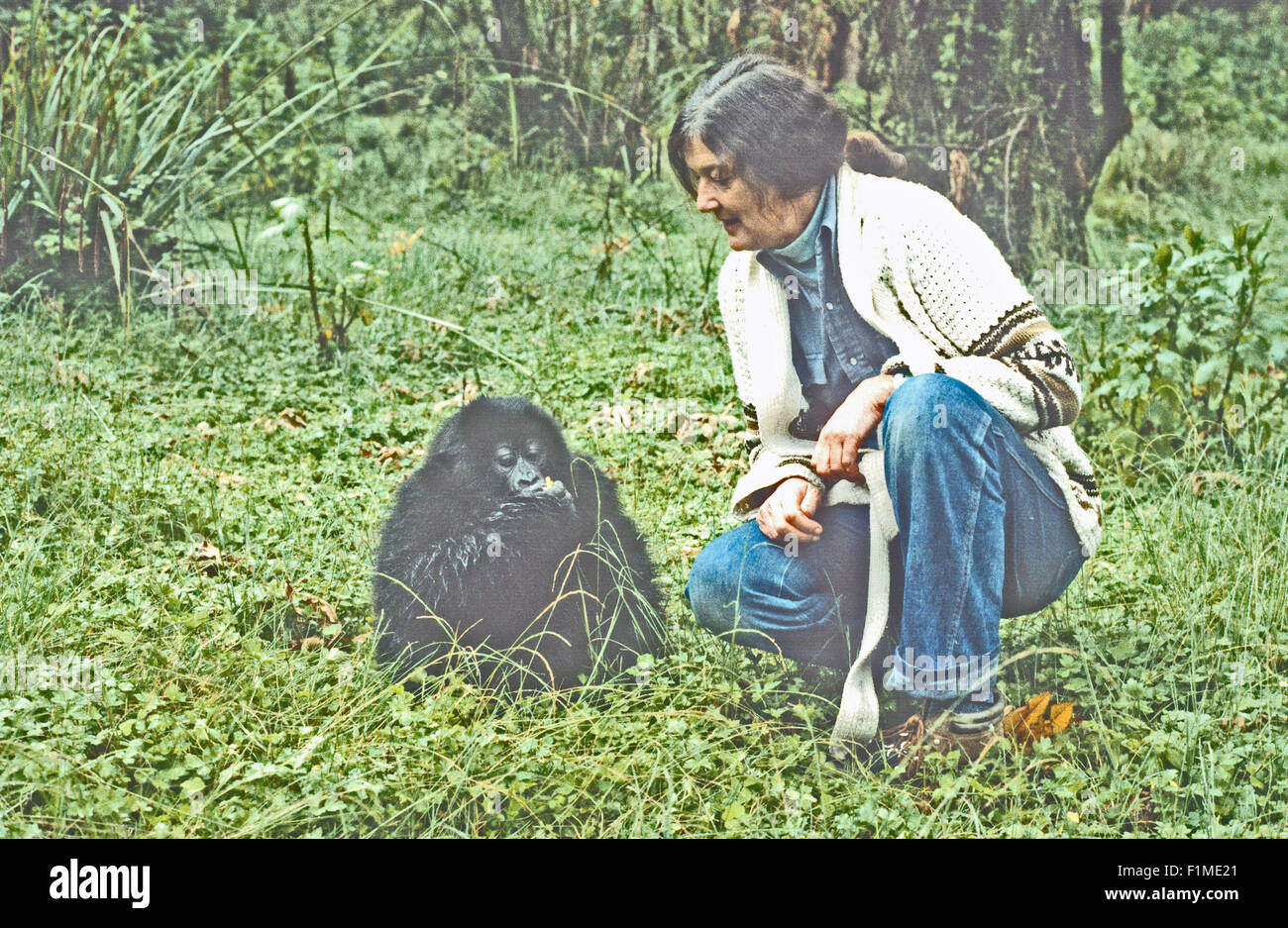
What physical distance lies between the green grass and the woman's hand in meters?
0.55

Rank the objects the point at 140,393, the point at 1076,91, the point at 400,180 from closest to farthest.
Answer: the point at 140,393
the point at 1076,91
the point at 400,180

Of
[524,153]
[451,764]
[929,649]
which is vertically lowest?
[451,764]

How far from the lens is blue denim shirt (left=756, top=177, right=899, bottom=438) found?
263 cm

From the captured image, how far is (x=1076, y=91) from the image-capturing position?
501 cm

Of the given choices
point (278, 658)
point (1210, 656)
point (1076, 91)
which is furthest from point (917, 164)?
point (278, 658)

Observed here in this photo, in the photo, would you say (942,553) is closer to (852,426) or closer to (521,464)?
(852,426)

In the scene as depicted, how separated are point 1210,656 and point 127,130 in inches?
152

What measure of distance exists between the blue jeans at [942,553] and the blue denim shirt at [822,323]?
0.24 metres

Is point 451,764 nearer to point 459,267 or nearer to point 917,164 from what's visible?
point 459,267

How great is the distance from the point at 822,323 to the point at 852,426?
0.31m

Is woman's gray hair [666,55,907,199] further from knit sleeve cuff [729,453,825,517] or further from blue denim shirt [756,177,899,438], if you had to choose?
knit sleeve cuff [729,453,825,517]

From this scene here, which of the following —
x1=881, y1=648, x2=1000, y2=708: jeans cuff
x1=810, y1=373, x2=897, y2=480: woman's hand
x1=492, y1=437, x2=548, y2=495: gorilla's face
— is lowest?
x1=881, y1=648, x2=1000, y2=708: jeans cuff
